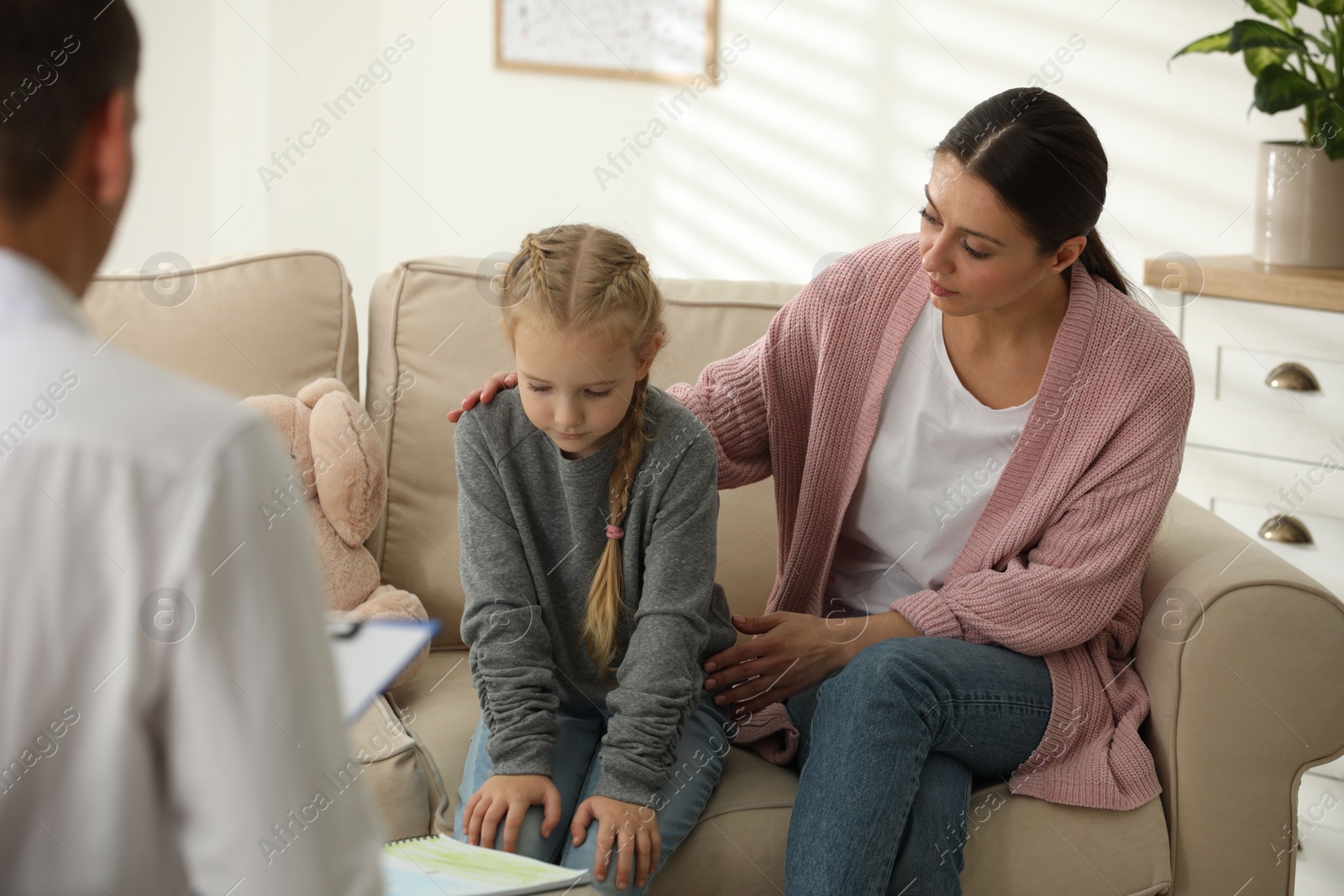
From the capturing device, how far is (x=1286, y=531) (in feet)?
6.47

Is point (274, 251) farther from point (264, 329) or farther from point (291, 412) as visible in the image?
point (291, 412)

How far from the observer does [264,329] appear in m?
1.68

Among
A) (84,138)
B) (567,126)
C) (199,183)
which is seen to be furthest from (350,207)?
(84,138)

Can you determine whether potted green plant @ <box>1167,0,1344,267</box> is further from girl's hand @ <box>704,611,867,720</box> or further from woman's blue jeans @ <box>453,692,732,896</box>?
woman's blue jeans @ <box>453,692,732,896</box>

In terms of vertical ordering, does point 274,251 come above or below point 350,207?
above

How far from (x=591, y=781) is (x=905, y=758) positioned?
0.32 metres

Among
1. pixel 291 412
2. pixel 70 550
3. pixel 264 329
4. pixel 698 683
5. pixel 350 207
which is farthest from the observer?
pixel 350 207

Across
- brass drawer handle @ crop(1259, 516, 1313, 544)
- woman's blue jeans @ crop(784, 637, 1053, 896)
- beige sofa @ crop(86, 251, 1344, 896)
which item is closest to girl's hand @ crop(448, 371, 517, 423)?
beige sofa @ crop(86, 251, 1344, 896)

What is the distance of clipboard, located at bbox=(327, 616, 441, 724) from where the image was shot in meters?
0.66

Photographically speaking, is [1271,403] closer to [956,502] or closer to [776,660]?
[956,502]

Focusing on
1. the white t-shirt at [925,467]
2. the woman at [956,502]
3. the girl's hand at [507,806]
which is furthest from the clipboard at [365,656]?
the white t-shirt at [925,467]

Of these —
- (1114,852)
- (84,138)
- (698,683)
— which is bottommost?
(1114,852)

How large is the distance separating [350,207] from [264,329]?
6.13ft

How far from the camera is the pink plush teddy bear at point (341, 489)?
1519 millimetres
